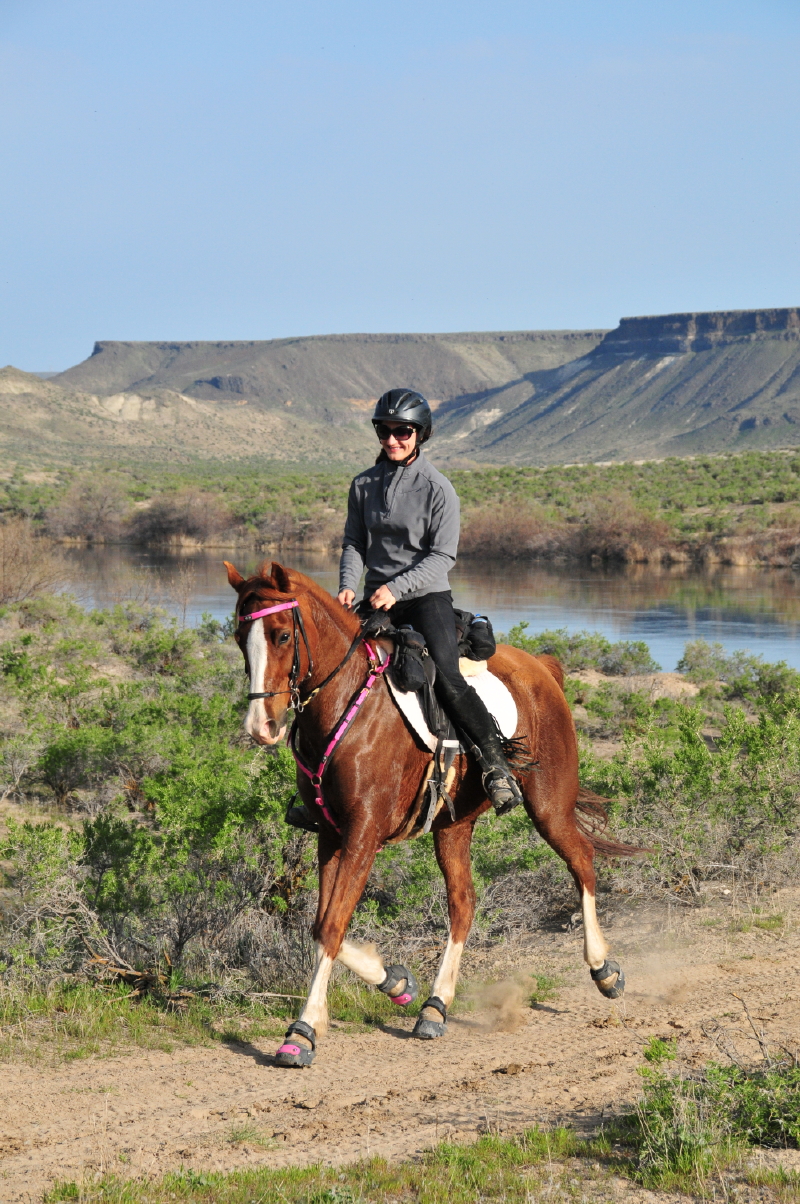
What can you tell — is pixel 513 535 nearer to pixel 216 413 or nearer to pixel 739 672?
pixel 739 672

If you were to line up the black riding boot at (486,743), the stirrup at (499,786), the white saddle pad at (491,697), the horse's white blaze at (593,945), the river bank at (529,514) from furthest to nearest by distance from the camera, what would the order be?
the river bank at (529,514), the horse's white blaze at (593,945), the stirrup at (499,786), the black riding boot at (486,743), the white saddle pad at (491,697)

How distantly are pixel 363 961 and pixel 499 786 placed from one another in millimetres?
1091

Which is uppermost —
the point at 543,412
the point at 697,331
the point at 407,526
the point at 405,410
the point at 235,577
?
the point at 697,331

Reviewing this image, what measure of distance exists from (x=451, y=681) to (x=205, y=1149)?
2.35 metres

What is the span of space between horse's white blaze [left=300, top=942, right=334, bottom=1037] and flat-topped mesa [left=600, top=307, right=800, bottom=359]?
148m

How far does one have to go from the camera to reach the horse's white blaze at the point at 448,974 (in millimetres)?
5801

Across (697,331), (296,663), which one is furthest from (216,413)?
(296,663)

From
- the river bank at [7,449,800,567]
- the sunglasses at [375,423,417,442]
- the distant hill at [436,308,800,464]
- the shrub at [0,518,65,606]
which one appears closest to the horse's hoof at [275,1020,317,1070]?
the sunglasses at [375,423,417,442]

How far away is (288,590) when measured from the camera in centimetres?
489

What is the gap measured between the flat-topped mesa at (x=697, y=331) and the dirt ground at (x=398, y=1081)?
146432mm

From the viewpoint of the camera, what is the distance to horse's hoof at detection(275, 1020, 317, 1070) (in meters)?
4.90

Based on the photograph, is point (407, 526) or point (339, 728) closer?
point (339, 728)

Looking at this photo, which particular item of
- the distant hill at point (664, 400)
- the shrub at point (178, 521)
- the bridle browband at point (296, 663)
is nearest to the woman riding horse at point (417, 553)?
the bridle browband at point (296, 663)

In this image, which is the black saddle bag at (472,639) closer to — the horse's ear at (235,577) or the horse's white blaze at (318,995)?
the horse's ear at (235,577)
